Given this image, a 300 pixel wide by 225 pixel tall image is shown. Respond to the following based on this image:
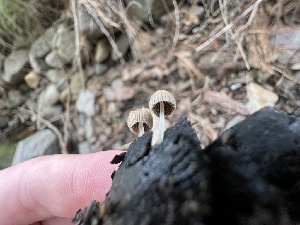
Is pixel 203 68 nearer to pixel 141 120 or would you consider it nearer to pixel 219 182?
pixel 141 120

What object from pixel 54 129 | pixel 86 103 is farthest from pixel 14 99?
pixel 86 103

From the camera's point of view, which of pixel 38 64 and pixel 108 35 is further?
pixel 38 64

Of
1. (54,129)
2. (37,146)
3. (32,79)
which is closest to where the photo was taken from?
(37,146)

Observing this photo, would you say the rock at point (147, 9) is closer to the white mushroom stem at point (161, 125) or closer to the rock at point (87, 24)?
the rock at point (87, 24)

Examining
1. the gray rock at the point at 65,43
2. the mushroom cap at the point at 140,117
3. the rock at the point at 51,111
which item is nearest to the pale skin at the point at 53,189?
the mushroom cap at the point at 140,117

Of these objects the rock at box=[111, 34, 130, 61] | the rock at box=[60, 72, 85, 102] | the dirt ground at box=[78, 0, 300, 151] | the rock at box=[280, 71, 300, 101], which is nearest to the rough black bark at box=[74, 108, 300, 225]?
the dirt ground at box=[78, 0, 300, 151]

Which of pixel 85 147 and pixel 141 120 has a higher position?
pixel 85 147

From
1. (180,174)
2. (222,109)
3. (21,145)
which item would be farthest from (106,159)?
(21,145)
